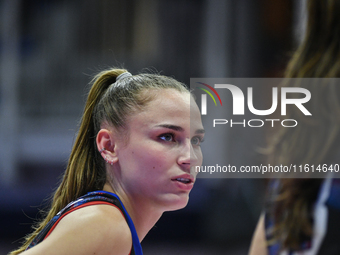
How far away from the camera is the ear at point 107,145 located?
1.77 m

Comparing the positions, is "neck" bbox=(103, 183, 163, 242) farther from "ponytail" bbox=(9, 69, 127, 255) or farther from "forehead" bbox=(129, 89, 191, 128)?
"forehead" bbox=(129, 89, 191, 128)

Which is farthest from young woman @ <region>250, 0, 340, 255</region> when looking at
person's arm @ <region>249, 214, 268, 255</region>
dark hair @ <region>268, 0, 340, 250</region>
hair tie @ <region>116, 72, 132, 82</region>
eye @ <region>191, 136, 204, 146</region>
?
hair tie @ <region>116, 72, 132, 82</region>

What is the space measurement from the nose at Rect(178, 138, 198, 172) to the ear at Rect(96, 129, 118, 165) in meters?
0.30

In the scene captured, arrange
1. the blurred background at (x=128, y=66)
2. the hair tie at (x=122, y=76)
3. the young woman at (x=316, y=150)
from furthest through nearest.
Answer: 1. the blurred background at (x=128, y=66)
2. the hair tie at (x=122, y=76)
3. the young woman at (x=316, y=150)

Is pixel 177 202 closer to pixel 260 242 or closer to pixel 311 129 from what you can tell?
pixel 260 242

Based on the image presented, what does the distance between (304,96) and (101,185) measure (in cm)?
118

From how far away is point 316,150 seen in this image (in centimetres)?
77

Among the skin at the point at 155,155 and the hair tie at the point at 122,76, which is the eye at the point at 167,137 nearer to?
the skin at the point at 155,155

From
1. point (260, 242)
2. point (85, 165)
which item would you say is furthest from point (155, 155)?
point (260, 242)

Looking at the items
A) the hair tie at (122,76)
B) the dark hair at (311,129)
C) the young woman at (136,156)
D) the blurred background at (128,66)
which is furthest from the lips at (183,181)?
the blurred background at (128,66)

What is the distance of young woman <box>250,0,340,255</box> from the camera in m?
0.77

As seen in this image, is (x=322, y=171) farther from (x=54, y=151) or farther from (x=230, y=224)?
(x=54, y=151)

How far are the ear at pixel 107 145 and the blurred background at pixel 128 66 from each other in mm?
2966

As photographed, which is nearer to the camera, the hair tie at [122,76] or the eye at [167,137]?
the eye at [167,137]
